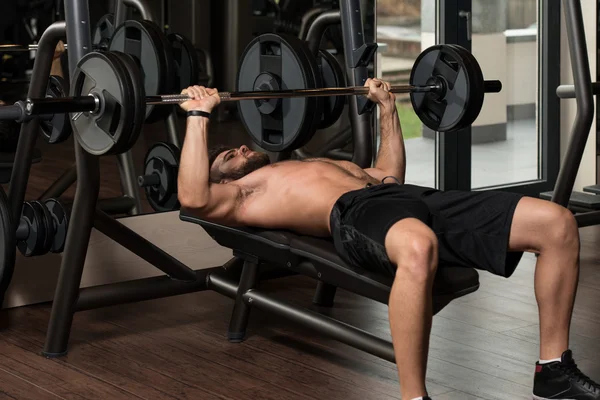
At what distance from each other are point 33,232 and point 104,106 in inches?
27.4

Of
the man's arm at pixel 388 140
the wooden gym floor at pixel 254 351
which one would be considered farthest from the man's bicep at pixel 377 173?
the wooden gym floor at pixel 254 351

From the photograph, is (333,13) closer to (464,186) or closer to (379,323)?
(379,323)

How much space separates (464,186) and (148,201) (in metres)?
2.01

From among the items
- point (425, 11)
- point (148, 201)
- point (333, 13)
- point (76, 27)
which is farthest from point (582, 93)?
point (76, 27)

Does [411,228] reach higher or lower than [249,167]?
lower

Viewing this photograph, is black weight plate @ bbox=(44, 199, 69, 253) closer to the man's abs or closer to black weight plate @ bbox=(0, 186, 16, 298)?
black weight plate @ bbox=(0, 186, 16, 298)

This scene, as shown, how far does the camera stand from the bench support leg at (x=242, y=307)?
3121 mm

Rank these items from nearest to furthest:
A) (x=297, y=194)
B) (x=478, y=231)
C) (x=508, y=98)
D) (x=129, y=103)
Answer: (x=129, y=103)
(x=478, y=231)
(x=297, y=194)
(x=508, y=98)

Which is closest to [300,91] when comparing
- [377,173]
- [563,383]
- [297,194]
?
[297,194]

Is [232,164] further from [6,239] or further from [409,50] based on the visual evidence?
[409,50]

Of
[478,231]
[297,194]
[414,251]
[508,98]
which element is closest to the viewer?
[414,251]

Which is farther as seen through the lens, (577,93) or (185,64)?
(577,93)

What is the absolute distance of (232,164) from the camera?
3.01 meters

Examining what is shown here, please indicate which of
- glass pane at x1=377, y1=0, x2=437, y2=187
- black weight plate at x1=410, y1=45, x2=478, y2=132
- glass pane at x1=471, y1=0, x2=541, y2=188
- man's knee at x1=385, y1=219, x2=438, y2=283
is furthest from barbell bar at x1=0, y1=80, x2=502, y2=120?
glass pane at x1=471, y1=0, x2=541, y2=188
